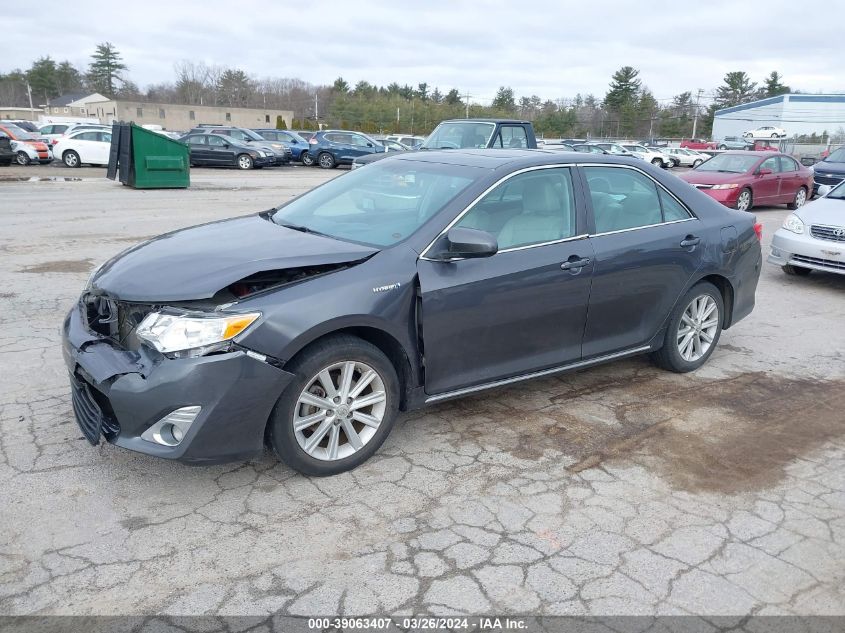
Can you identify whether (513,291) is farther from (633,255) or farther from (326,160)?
(326,160)

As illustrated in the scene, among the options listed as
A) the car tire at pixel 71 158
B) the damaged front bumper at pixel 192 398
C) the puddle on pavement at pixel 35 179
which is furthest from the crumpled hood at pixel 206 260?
the car tire at pixel 71 158

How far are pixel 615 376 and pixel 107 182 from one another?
18.5m

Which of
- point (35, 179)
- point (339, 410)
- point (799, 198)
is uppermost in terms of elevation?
point (799, 198)

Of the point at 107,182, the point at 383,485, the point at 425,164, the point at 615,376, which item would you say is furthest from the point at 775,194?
the point at 107,182

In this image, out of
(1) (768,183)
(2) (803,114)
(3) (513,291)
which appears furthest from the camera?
(2) (803,114)

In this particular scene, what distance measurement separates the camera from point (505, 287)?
13.8ft

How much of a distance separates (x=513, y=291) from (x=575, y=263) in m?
0.55

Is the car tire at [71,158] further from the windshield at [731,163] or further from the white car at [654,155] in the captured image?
the white car at [654,155]

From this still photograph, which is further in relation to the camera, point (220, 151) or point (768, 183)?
point (220, 151)

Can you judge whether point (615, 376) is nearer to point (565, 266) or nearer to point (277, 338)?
point (565, 266)

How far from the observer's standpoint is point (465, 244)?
3.88 meters

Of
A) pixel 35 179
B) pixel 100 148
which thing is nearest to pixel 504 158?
pixel 35 179

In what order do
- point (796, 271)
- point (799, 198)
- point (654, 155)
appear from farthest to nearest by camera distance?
point (654, 155) → point (799, 198) → point (796, 271)

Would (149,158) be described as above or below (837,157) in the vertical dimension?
below
